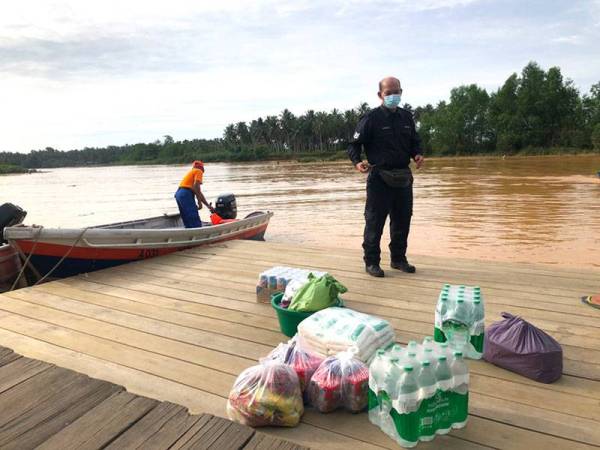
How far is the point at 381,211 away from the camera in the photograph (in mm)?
4023

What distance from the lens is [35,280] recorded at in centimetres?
491

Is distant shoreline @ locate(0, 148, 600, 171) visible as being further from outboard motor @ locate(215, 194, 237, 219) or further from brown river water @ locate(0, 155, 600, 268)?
outboard motor @ locate(215, 194, 237, 219)

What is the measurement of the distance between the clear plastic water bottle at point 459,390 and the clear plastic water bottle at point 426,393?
11 cm

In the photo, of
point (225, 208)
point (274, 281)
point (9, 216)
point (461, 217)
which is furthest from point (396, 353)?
point (461, 217)

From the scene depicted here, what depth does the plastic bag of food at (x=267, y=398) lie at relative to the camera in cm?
187

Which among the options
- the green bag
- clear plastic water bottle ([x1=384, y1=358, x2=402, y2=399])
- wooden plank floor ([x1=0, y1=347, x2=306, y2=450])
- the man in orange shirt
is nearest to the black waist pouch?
the green bag

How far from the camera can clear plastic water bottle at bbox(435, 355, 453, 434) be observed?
174 cm

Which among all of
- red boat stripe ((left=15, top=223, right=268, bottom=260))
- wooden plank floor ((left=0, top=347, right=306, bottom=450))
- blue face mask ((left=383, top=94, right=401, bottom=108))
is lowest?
red boat stripe ((left=15, top=223, right=268, bottom=260))

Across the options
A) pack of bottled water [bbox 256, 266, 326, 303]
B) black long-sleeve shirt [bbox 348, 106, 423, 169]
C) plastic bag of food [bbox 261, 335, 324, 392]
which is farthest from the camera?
black long-sleeve shirt [bbox 348, 106, 423, 169]

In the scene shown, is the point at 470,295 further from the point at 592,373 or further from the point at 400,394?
the point at 400,394

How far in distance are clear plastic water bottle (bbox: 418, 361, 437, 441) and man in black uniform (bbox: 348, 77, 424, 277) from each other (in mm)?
2270

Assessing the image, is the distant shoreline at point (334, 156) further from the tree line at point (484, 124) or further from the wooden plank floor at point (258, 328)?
the wooden plank floor at point (258, 328)

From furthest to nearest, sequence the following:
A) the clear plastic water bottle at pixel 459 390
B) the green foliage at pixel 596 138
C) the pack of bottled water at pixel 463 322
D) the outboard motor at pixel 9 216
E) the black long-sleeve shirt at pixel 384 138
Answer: the green foliage at pixel 596 138 → the outboard motor at pixel 9 216 → the black long-sleeve shirt at pixel 384 138 → the pack of bottled water at pixel 463 322 → the clear plastic water bottle at pixel 459 390

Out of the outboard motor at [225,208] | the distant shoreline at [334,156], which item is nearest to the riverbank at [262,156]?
the distant shoreline at [334,156]
